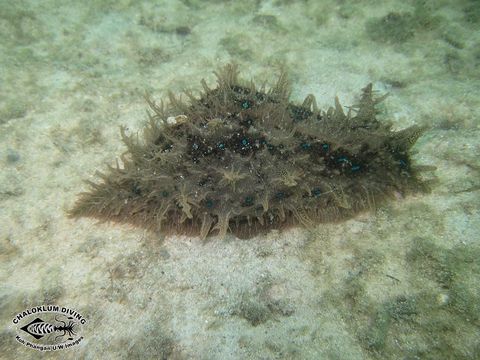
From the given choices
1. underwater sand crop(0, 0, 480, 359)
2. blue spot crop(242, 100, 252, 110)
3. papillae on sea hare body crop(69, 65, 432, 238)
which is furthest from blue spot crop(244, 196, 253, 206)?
blue spot crop(242, 100, 252, 110)

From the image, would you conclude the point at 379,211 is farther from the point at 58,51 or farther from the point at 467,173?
the point at 58,51

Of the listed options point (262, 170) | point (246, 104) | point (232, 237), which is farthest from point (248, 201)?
point (246, 104)

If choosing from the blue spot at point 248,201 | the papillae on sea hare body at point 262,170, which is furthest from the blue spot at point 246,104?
the blue spot at point 248,201

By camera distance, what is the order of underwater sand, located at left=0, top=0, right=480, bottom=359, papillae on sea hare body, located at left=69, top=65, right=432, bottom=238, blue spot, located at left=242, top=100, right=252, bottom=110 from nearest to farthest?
underwater sand, located at left=0, top=0, right=480, bottom=359, papillae on sea hare body, located at left=69, top=65, right=432, bottom=238, blue spot, located at left=242, top=100, right=252, bottom=110

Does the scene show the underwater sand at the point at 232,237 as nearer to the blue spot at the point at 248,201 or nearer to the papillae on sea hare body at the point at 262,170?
the papillae on sea hare body at the point at 262,170

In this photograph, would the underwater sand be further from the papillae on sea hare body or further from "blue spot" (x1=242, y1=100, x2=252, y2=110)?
"blue spot" (x1=242, y1=100, x2=252, y2=110)

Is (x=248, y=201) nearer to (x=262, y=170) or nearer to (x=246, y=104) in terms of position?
(x=262, y=170)
